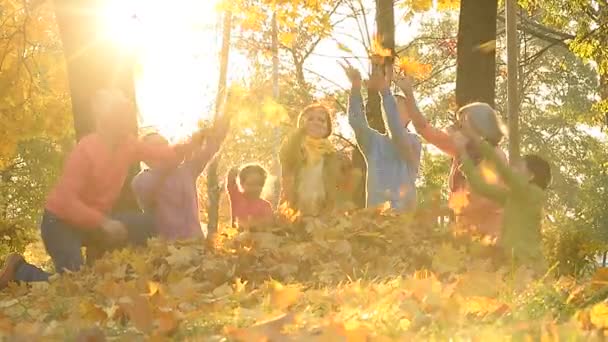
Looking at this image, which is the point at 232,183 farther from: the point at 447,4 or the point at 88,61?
the point at 447,4

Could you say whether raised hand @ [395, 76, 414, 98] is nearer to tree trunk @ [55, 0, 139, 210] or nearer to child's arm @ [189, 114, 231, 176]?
child's arm @ [189, 114, 231, 176]

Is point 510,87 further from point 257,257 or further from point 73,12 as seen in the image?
point 257,257

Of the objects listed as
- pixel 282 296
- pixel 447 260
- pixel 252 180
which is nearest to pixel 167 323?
pixel 282 296

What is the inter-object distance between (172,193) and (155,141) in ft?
1.49

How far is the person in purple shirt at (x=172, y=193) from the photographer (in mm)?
7555

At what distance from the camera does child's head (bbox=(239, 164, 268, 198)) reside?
9242 millimetres

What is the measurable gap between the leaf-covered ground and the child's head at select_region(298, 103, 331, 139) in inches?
106

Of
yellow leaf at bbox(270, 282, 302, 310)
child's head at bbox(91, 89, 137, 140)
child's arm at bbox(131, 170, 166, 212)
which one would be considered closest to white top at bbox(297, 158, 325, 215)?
child's arm at bbox(131, 170, 166, 212)

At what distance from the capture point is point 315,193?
8641 mm

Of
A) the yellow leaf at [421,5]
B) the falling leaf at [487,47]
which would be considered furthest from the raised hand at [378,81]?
the yellow leaf at [421,5]

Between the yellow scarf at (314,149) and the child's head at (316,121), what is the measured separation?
0.09 meters

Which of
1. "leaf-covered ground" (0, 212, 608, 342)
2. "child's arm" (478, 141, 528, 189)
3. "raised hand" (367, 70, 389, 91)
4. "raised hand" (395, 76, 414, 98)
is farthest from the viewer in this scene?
"raised hand" (367, 70, 389, 91)

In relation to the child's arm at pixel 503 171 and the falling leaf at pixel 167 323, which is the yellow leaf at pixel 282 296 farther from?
the child's arm at pixel 503 171

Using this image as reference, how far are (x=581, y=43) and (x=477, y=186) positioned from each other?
12.1 m
